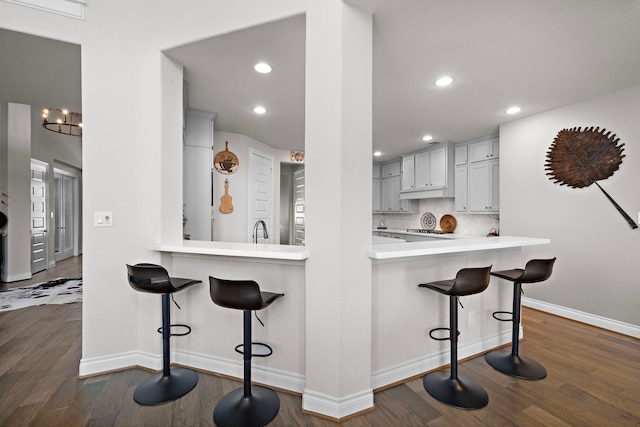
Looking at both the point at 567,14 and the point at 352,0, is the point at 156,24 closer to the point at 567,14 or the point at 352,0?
the point at 352,0

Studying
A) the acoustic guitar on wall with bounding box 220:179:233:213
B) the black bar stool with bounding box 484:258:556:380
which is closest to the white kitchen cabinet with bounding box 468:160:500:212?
the black bar stool with bounding box 484:258:556:380

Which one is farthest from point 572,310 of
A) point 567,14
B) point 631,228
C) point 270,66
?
point 270,66

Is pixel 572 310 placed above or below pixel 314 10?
below

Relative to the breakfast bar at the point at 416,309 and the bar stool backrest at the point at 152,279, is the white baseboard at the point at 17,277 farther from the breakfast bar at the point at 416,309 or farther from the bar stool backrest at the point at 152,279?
the breakfast bar at the point at 416,309

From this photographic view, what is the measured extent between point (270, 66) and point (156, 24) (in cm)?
88

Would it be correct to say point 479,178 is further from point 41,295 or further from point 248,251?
point 41,295

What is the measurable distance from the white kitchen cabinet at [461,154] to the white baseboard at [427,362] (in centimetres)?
305

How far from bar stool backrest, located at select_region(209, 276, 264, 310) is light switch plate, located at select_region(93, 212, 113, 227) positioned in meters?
1.14

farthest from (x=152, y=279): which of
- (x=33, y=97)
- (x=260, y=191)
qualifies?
(x=33, y=97)

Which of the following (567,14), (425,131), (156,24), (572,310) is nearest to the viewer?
(567,14)

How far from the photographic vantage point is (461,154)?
501 cm

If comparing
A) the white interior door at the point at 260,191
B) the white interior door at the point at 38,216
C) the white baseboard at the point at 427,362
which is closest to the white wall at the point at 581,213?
the white baseboard at the point at 427,362

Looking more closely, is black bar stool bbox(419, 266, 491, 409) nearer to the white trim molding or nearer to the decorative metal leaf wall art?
the decorative metal leaf wall art

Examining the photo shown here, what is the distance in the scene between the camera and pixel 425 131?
14.6 feet
